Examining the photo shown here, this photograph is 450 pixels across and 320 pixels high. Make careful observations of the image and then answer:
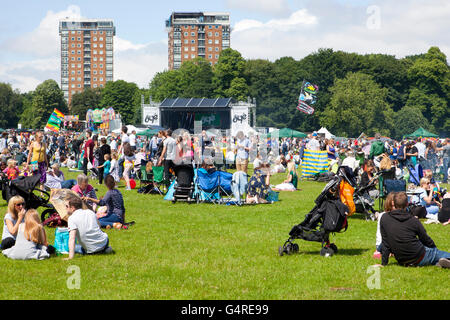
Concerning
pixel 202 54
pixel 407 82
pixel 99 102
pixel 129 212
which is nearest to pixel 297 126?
pixel 407 82

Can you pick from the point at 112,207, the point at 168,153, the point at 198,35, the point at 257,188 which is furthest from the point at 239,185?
the point at 198,35

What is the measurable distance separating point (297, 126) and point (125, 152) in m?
66.0

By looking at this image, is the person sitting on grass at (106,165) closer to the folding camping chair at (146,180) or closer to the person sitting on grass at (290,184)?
the folding camping chair at (146,180)

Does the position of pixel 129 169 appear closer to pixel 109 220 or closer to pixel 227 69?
pixel 109 220

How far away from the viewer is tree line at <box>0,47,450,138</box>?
6906cm

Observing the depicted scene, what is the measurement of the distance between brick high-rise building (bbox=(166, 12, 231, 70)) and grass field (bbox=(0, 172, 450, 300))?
160 m

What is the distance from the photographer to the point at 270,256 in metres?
8.63

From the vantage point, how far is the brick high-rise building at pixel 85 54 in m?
181

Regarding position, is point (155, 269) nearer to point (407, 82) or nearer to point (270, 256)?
point (270, 256)

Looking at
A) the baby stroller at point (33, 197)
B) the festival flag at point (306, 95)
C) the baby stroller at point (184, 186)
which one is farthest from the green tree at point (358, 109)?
the baby stroller at point (33, 197)

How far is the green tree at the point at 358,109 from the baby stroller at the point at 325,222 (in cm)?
6027

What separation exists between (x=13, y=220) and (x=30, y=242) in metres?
0.67

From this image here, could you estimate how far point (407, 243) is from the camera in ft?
25.3

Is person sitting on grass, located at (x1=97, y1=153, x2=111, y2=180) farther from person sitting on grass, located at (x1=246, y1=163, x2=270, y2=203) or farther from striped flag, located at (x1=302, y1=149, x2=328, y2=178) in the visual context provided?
striped flag, located at (x1=302, y1=149, x2=328, y2=178)
